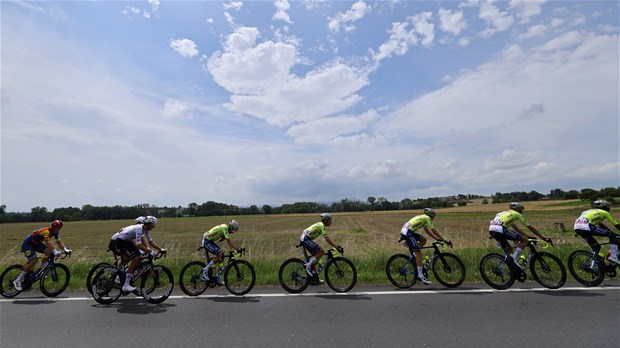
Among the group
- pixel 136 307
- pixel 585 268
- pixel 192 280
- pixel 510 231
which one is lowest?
pixel 136 307

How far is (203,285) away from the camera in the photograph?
7.31 m

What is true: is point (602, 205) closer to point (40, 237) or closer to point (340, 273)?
point (340, 273)

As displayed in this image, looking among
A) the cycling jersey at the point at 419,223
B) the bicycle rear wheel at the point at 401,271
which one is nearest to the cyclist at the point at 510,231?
the cycling jersey at the point at 419,223

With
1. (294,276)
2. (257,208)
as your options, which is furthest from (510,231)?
(257,208)

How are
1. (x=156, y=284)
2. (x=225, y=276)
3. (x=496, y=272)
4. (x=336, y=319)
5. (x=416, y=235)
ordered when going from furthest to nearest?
(x=416, y=235) < (x=225, y=276) < (x=496, y=272) < (x=156, y=284) < (x=336, y=319)

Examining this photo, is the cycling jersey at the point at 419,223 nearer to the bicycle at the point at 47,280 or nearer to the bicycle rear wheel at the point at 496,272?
the bicycle rear wheel at the point at 496,272

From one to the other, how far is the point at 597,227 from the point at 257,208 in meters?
137

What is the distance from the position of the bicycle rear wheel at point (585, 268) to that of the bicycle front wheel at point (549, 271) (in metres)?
0.39

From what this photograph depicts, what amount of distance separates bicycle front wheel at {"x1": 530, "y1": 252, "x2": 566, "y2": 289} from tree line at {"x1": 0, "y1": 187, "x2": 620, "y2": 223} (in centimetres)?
8705

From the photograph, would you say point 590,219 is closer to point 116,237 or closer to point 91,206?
point 116,237

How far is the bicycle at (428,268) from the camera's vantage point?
737 centimetres

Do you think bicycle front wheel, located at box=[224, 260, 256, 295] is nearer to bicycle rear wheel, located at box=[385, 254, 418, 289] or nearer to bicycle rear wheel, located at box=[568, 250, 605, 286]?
bicycle rear wheel, located at box=[385, 254, 418, 289]

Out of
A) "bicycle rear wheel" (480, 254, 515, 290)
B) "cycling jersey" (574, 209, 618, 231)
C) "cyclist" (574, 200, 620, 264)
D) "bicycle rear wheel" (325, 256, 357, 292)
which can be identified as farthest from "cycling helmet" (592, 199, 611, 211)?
"bicycle rear wheel" (325, 256, 357, 292)

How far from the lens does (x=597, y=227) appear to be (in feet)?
24.8
